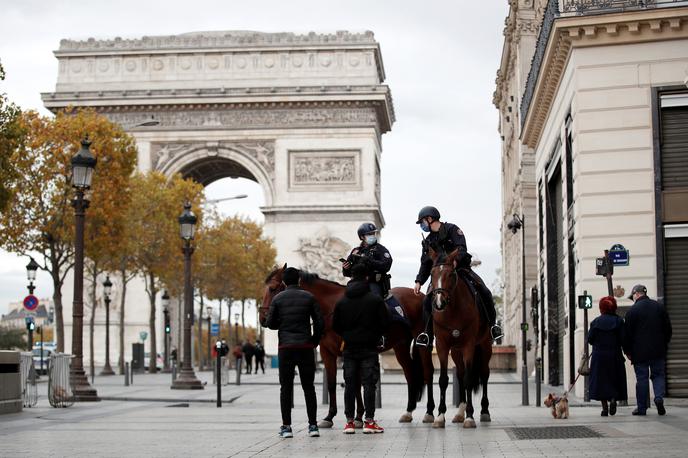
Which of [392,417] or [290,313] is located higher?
[290,313]

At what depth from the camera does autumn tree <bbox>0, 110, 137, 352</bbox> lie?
51.1 m

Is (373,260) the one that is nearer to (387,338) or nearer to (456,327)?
(387,338)

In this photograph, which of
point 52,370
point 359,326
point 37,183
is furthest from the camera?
point 37,183

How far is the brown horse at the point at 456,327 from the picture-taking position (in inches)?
681

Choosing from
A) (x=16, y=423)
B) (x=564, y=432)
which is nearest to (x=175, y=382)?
(x=16, y=423)

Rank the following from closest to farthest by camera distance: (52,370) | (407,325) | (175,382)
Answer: (407,325) < (52,370) < (175,382)

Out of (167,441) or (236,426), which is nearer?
(167,441)

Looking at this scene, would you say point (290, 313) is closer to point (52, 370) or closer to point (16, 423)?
point (16, 423)

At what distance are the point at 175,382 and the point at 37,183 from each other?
13782mm

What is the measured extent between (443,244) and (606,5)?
9702 mm

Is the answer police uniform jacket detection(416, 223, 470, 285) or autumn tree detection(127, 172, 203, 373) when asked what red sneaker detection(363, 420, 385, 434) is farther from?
autumn tree detection(127, 172, 203, 373)

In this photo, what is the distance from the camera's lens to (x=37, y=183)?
2029 inches

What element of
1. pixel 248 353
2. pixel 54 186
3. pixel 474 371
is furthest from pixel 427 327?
pixel 248 353

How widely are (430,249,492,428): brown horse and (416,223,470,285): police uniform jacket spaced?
0.37 m
